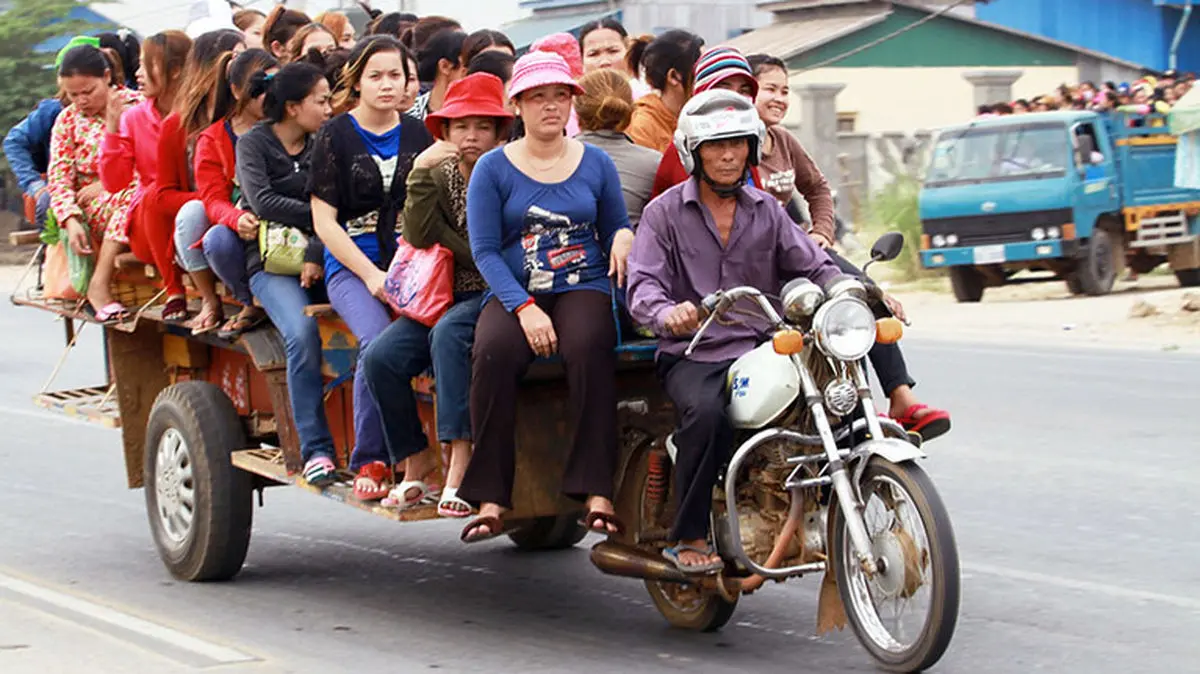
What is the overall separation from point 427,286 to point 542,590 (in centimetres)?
168

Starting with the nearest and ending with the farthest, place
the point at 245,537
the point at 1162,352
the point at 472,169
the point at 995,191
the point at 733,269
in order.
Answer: the point at 733,269
the point at 472,169
the point at 245,537
the point at 1162,352
the point at 995,191

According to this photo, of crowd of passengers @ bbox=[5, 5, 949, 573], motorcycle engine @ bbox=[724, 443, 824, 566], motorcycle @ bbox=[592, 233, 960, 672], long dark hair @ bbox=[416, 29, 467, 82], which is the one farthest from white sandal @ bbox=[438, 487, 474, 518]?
long dark hair @ bbox=[416, 29, 467, 82]

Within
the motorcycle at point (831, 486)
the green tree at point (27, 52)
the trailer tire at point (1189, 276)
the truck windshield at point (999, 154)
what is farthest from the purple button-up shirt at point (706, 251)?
the green tree at point (27, 52)

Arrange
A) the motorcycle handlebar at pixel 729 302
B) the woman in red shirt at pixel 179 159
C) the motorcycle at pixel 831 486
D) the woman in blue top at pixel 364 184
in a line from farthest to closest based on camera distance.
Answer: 1. the woman in red shirt at pixel 179 159
2. the woman in blue top at pixel 364 184
3. the motorcycle handlebar at pixel 729 302
4. the motorcycle at pixel 831 486

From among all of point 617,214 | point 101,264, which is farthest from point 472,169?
point 101,264

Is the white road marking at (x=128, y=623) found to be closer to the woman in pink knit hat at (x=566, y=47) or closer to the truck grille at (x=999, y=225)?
the woman in pink knit hat at (x=566, y=47)

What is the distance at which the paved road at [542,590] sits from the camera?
6457 mm

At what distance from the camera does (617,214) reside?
21.5 feet

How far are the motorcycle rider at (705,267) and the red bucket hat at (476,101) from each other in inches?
32.4

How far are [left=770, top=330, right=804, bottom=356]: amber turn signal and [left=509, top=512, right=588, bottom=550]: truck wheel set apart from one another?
3025 mm

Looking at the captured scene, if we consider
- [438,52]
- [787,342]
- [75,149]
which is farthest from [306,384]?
[75,149]

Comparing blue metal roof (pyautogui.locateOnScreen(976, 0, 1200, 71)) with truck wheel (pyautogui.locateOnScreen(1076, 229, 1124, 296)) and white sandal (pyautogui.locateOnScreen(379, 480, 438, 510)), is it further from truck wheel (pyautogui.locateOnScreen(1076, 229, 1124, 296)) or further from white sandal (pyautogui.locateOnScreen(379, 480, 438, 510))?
white sandal (pyautogui.locateOnScreen(379, 480, 438, 510))

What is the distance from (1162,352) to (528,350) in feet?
38.6

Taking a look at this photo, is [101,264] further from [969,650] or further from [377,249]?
[969,650]
